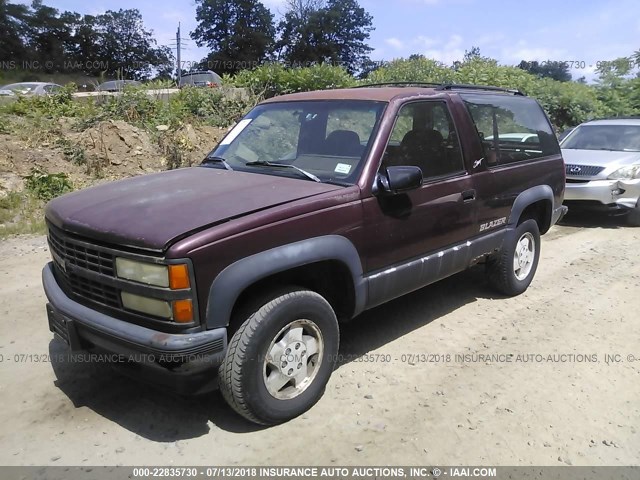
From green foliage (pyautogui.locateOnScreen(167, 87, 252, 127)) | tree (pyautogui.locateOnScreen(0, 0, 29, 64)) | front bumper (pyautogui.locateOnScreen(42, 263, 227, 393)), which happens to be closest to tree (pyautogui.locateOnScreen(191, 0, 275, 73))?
tree (pyautogui.locateOnScreen(0, 0, 29, 64))

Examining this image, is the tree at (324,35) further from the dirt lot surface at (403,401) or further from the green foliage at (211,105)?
the dirt lot surface at (403,401)

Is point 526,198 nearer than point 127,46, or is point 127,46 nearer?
point 526,198

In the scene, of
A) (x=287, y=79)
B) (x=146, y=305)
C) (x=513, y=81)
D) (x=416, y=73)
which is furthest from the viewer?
(x=513, y=81)

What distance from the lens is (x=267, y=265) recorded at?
9.84 feet

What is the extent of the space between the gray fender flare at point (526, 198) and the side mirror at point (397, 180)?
177 centimetres

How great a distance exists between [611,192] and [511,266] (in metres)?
4.37

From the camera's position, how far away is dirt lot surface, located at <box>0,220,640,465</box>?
3053 mm

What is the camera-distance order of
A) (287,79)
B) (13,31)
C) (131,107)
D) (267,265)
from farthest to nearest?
(13,31)
(287,79)
(131,107)
(267,265)

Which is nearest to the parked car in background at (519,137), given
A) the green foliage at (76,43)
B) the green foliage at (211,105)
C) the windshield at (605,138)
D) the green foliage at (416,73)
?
the windshield at (605,138)

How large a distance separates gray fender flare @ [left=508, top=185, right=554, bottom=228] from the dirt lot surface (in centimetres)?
87

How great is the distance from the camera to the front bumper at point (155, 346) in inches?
109

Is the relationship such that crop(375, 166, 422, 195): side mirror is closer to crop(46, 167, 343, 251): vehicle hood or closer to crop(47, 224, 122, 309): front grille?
crop(46, 167, 343, 251): vehicle hood

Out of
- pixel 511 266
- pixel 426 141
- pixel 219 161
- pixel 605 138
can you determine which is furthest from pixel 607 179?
pixel 219 161

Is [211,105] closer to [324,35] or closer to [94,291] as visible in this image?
[94,291]
